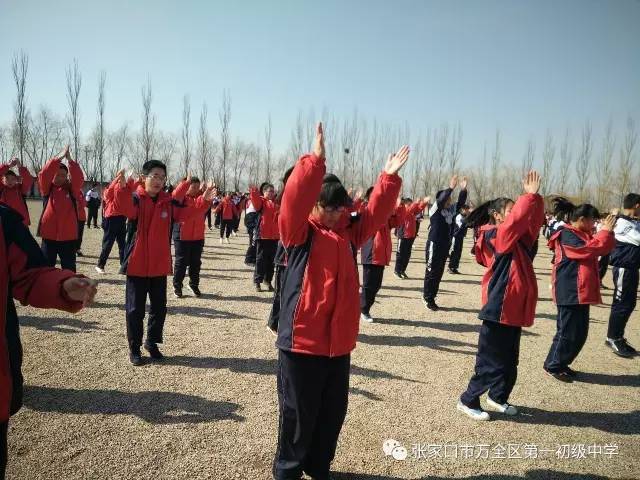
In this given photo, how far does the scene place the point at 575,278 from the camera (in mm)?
5090

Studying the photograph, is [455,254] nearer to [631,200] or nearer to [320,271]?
[631,200]

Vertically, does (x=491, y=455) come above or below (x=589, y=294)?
below

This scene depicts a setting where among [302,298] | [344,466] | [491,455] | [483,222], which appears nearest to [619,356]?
[483,222]

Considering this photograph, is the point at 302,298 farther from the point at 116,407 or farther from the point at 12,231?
the point at 116,407

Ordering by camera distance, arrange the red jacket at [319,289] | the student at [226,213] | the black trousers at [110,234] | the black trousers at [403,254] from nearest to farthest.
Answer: the red jacket at [319,289] → the black trousers at [110,234] → the black trousers at [403,254] → the student at [226,213]

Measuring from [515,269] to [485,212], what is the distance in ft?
3.12

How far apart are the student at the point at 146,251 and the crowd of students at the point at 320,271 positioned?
0.01 metres

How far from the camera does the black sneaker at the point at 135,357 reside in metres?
4.89

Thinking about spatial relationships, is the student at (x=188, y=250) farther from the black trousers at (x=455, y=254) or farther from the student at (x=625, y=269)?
the black trousers at (x=455, y=254)

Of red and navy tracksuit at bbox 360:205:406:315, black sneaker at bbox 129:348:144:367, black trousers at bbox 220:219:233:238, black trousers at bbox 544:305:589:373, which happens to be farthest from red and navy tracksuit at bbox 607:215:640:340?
black trousers at bbox 220:219:233:238

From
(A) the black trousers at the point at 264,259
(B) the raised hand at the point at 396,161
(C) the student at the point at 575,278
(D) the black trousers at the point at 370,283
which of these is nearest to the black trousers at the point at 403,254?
(A) the black trousers at the point at 264,259

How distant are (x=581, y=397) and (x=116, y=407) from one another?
17.2 ft

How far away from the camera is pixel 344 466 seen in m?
3.27

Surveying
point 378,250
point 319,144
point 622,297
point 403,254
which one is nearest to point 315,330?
point 319,144
